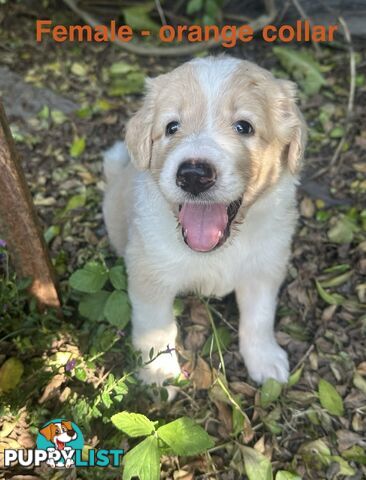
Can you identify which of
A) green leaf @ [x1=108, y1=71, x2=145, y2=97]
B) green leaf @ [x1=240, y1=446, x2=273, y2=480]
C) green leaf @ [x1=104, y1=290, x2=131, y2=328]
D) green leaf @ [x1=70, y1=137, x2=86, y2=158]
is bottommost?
green leaf @ [x1=240, y1=446, x2=273, y2=480]

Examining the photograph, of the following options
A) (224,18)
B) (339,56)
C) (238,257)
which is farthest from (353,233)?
(224,18)

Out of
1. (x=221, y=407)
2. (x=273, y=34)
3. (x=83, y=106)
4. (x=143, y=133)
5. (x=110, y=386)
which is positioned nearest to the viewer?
(x=110, y=386)

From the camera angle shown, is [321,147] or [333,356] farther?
[321,147]

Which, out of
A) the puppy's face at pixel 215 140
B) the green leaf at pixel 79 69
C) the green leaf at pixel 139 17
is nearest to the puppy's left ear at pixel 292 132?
the puppy's face at pixel 215 140

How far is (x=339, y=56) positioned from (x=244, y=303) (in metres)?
2.97

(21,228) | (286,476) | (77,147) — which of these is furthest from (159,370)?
(77,147)

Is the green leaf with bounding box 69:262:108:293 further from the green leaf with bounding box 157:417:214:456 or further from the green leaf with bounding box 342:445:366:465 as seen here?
the green leaf with bounding box 342:445:366:465

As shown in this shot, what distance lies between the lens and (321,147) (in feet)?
14.4

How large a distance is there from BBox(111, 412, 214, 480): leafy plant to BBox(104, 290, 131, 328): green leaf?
2.36ft

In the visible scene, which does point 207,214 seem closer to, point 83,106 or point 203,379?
point 203,379

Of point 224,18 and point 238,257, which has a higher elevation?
point 224,18

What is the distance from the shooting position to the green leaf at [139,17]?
5309 mm

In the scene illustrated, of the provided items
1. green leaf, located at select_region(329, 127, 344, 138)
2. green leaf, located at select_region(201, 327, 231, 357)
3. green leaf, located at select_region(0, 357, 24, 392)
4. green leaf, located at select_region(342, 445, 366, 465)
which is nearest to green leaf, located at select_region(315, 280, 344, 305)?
green leaf, located at select_region(201, 327, 231, 357)

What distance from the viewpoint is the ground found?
2.79 meters
